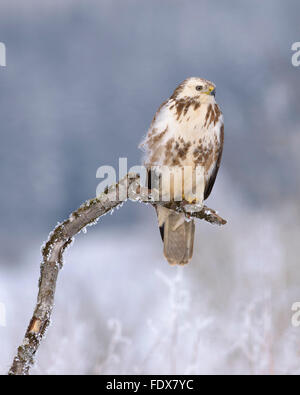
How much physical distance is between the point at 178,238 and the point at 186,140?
5.69ft

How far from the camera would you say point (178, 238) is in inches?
289

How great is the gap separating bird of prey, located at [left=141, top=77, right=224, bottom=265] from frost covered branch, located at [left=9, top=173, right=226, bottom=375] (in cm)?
165

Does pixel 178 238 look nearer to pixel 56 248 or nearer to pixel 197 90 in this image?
pixel 197 90

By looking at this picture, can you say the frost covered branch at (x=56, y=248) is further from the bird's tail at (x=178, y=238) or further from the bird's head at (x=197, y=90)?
the bird's tail at (x=178, y=238)

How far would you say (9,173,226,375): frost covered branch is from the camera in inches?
134

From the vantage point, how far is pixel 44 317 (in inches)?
139

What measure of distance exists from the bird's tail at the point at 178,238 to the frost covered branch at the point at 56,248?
2454 mm

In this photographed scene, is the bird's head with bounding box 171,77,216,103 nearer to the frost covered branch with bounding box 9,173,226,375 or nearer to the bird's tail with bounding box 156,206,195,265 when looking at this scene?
the bird's tail with bounding box 156,206,195,265

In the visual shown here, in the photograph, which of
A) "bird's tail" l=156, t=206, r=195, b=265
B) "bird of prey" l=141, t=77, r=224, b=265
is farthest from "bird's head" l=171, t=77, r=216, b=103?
"bird's tail" l=156, t=206, r=195, b=265

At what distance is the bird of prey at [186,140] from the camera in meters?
6.39

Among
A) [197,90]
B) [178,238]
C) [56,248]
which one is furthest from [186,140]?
[56,248]

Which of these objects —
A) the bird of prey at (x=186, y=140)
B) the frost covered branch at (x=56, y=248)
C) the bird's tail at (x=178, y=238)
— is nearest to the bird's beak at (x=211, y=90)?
the bird of prey at (x=186, y=140)
